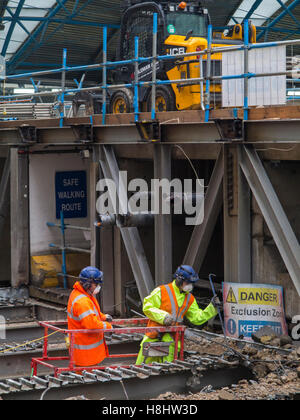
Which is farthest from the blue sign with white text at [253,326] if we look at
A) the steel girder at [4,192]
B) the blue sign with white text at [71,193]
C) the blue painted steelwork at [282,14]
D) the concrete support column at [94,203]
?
the blue painted steelwork at [282,14]

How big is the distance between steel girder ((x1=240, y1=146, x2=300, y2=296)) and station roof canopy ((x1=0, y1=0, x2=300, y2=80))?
1819 centimetres

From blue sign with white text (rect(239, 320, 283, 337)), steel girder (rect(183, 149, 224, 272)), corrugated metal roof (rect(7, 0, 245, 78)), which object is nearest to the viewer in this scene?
blue sign with white text (rect(239, 320, 283, 337))

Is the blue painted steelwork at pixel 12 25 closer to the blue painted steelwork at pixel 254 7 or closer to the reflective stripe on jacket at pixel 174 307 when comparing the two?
the blue painted steelwork at pixel 254 7

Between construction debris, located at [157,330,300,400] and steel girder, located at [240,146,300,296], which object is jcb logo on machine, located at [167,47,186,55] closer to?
steel girder, located at [240,146,300,296]

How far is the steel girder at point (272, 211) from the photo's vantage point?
356 inches

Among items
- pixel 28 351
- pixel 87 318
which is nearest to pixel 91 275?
pixel 87 318

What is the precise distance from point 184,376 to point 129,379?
734 millimetres

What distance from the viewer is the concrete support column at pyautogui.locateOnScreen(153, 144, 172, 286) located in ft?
36.6

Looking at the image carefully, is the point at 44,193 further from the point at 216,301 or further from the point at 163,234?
the point at 216,301

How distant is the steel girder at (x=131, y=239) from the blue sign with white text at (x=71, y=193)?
2949 millimetres

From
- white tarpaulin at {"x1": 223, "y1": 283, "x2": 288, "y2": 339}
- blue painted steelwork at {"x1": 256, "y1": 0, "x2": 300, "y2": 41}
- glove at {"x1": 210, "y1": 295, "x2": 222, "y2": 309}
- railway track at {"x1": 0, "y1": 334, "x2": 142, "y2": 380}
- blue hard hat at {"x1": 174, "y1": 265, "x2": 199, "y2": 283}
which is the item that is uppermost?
blue painted steelwork at {"x1": 256, "y1": 0, "x2": 300, "y2": 41}

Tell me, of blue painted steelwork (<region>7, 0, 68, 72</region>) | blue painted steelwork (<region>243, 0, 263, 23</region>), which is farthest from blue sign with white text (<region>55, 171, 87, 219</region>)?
blue painted steelwork (<region>243, 0, 263, 23</region>)

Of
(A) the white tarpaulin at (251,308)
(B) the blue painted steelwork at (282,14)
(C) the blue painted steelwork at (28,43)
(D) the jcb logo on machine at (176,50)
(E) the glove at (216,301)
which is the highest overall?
(B) the blue painted steelwork at (282,14)
